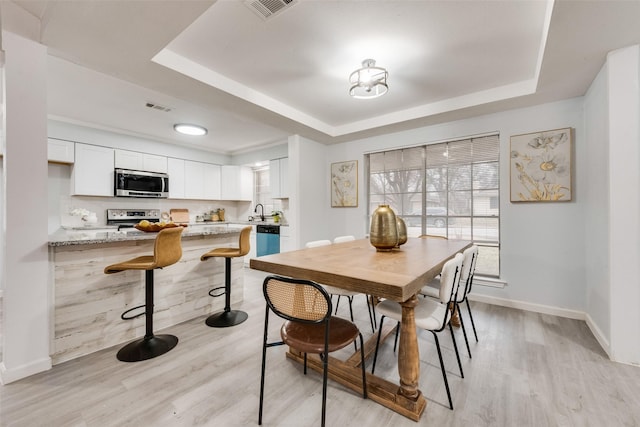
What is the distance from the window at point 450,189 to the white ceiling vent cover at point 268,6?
8.98 ft

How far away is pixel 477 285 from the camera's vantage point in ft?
11.0

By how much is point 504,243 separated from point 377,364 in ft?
7.63

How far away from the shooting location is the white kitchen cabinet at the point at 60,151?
3.77m

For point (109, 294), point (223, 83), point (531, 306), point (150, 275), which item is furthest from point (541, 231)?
point (109, 294)

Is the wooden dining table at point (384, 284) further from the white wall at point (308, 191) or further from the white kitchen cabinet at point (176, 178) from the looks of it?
the white kitchen cabinet at point (176, 178)

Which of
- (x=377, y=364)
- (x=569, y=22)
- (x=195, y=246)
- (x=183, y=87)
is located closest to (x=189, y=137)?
(x=183, y=87)

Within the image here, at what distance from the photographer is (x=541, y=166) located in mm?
2914

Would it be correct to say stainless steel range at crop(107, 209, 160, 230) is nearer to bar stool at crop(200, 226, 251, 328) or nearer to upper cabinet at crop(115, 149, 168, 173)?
upper cabinet at crop(115, 149, 168, 173)

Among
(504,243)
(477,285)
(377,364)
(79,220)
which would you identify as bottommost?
(377,364)

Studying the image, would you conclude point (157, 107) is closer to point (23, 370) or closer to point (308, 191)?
point (308, 191)

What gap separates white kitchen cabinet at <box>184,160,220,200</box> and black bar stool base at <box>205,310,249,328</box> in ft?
11.2

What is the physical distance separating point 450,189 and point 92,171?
5.45 meters

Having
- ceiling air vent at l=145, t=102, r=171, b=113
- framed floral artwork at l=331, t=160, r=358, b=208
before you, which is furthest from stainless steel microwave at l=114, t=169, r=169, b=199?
framed floral artwork at l=331, t=160, r=358, b=208

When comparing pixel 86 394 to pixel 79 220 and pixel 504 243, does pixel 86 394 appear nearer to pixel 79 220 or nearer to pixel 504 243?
pixel 79 220
